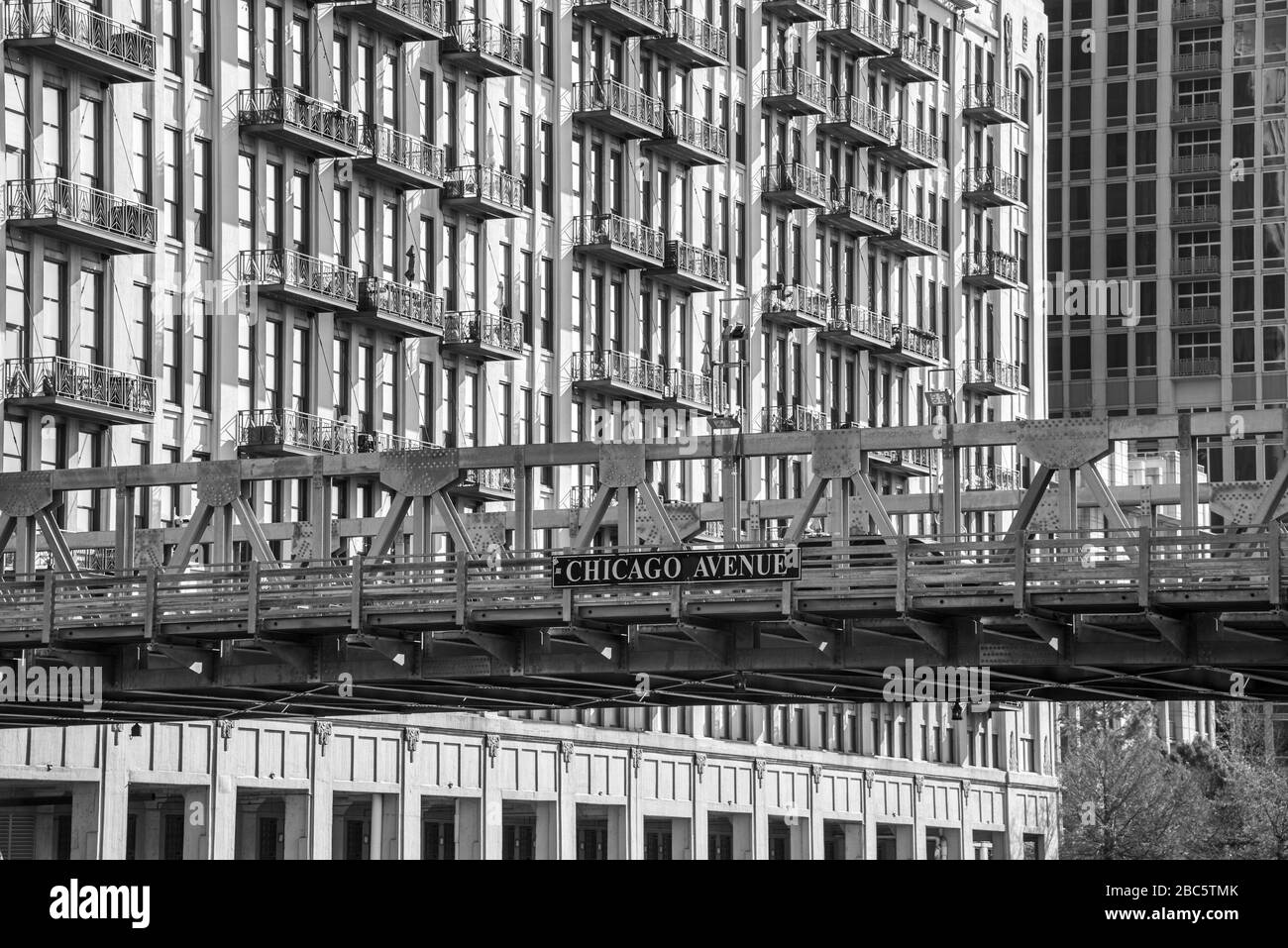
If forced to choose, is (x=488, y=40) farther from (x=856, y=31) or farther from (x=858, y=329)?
(x=858, y=329)

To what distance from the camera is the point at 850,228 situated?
108625mm

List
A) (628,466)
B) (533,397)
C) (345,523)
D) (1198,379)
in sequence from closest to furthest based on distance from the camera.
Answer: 1. (628,466)
2. (345,523)
3. (533,397)
4. (1198,379)

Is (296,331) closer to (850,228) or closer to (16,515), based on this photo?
(16,515)

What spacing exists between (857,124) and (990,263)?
571 inches

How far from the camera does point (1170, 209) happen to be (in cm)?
14100

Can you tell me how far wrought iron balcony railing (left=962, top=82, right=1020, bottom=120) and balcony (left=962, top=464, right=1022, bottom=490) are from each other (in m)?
15.7

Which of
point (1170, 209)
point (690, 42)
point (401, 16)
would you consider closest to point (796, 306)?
point (690, 42)

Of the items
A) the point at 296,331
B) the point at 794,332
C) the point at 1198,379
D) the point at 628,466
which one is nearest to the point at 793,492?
the point at 794,332

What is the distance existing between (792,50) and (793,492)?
1699 cm

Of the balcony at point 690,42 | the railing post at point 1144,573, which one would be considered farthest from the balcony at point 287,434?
the railing post at point 1144,573

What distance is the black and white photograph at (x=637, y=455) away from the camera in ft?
155

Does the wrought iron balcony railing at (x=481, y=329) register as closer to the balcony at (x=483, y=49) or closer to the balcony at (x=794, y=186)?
the balcony at (x=483, y=49)

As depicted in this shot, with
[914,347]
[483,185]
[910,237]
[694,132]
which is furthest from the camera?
[914,347]

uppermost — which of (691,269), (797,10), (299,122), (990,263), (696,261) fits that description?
(797,10)
